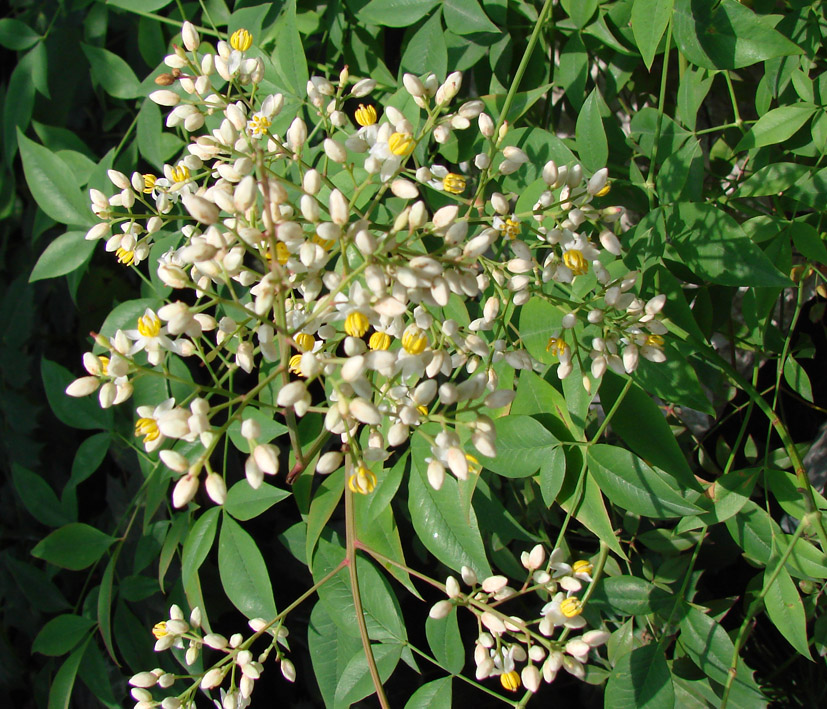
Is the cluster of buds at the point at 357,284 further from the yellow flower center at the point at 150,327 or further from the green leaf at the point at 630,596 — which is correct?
the green leaf at the point at 630,596

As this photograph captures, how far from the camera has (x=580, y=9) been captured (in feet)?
3.38

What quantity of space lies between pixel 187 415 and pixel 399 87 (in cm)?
69

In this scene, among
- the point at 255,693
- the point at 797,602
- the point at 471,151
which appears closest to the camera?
the point at 797,602

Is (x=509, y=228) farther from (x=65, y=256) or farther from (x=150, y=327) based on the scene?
(x=65, y=256)

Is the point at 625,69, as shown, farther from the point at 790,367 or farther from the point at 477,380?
the point at 477,380

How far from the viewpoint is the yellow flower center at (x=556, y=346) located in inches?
32.9

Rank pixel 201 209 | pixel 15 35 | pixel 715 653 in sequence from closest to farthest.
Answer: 1. pixel 201 209
2. pixel 715 653
3. pixel 15 35

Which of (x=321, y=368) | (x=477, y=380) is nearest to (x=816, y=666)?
(x=477, y=380)

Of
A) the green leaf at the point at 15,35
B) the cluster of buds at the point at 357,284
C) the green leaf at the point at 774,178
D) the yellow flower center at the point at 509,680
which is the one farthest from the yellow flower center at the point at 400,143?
the green leaf at the point at 15,35

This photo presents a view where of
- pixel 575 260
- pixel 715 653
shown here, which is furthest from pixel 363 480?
pixel 715 653

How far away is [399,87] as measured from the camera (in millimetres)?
1097

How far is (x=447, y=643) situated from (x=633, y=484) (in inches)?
14.8

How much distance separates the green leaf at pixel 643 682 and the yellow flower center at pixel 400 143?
81 cm

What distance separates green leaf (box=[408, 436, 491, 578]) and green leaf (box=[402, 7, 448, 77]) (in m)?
0.61
